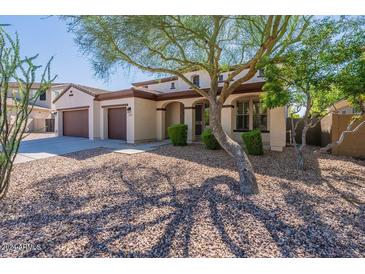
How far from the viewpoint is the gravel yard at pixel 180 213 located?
2945 millimetres

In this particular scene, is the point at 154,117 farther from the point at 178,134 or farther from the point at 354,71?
the point at 354,71

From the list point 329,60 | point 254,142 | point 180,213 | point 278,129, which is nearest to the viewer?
point 180,213

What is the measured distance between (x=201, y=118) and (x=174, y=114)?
7.11 ft

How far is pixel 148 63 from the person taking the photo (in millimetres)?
8023

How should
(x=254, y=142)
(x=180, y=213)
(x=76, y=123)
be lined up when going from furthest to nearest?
(x=76, y=123)
(x=254, y=142)
(x=180, y=213)

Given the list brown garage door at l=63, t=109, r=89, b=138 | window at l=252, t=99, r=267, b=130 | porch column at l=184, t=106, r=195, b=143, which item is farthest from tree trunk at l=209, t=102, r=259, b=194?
brown garage door at l=63, t=109, r=89, b=138

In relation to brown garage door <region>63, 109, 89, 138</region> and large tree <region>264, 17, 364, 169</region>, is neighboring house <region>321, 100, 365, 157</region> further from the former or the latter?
brown garage door <region>63, 109, 89, 138</region>

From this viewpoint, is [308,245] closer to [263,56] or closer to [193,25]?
[263,56]

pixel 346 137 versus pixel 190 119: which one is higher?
pixel 190 119

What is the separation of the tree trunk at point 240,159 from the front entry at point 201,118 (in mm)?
7446

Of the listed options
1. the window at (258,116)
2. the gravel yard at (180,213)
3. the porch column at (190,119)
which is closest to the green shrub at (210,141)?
the porch column at (190,119)

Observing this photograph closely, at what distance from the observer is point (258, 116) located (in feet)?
39.8

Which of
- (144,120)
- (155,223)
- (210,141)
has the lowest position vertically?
(155,223)

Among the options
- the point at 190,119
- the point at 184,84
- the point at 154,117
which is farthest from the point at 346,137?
the point at 184,84
